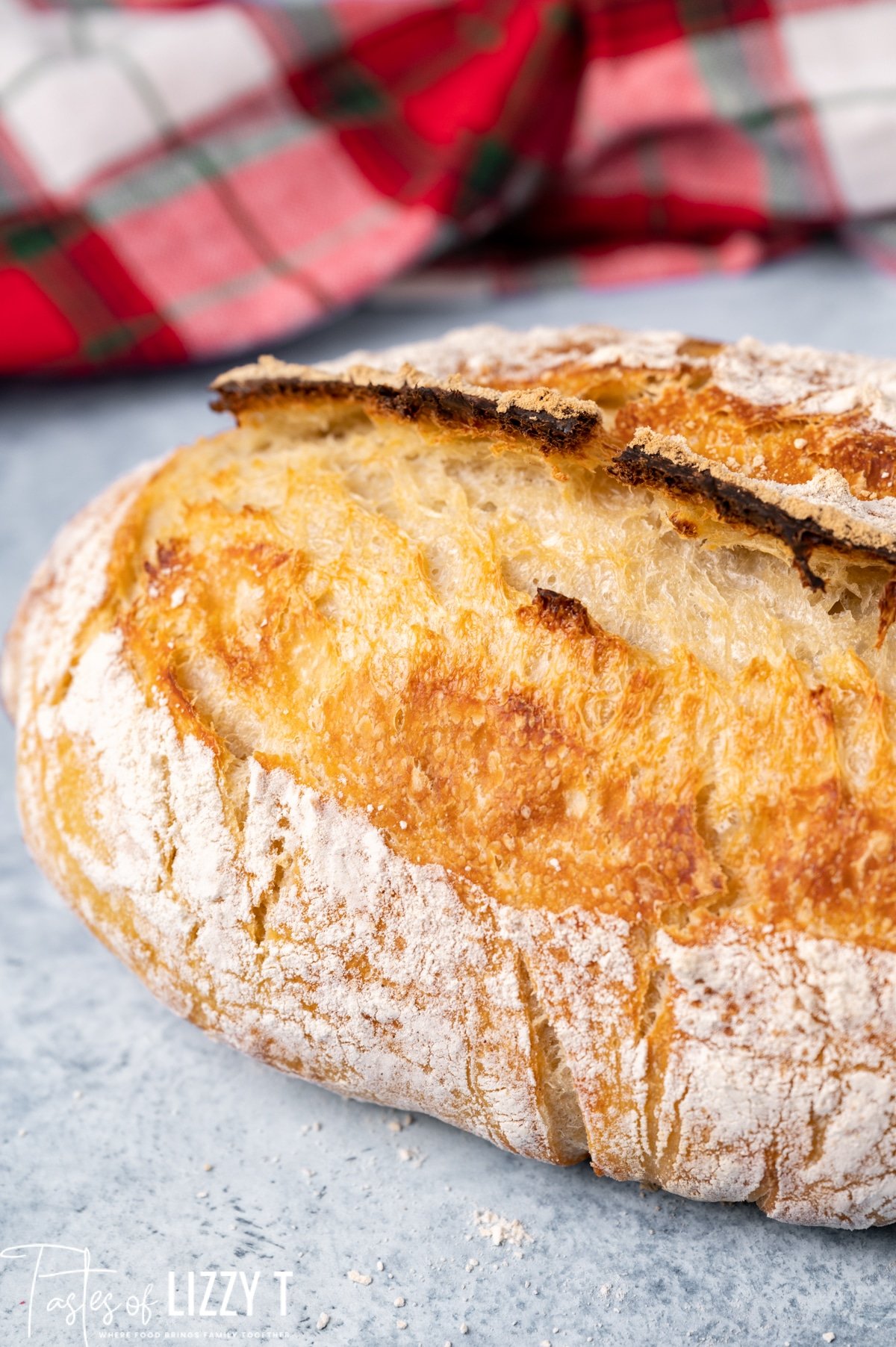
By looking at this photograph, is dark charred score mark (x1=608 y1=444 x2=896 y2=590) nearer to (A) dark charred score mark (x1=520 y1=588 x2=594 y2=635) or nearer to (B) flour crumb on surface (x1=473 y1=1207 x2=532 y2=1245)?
(A) dark charred score mark (x1=520 y1=588 x2=594 y2=635)

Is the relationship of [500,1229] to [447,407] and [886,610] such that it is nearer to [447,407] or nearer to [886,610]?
[886,610]

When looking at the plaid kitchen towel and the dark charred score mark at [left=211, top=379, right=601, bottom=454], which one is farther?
the plaid kitchen towel

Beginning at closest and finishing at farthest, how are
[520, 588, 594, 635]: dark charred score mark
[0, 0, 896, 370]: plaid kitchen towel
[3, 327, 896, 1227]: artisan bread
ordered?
[3, 327, 896, 1227]: artisan bread, [520, 588, 594, 635]: dark charred score mark, [0, 0, 896, 370]: plaid kitchen towel

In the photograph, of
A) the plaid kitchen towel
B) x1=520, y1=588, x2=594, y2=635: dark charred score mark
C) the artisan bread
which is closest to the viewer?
→ the artisan bread

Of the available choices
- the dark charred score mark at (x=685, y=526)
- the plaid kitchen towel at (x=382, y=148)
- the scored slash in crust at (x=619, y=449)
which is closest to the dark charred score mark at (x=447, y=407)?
the scored slash in crust at (x=619, y=449)

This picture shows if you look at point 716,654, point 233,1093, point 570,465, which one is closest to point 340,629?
point 570,465

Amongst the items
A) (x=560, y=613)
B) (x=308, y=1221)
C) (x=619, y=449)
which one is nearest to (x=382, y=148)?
(x=619, y=449)

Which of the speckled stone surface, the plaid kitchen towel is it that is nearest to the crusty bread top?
the speckled stone surface
